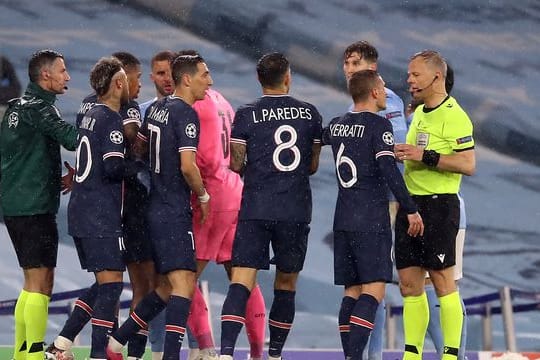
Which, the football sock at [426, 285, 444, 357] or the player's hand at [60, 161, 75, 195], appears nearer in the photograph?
the player's hand at [60, 161, 75, 195]

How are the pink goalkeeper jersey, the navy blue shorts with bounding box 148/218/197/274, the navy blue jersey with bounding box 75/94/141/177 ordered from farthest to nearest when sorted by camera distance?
the pink goalkeeper jersey < the navy blue jersey with bounding box 75/94/141/177 < the navy blue shorts with bounding box 148/218/197/274

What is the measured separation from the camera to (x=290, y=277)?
7172 millimetres

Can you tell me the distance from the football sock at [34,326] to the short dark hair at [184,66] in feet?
4.96

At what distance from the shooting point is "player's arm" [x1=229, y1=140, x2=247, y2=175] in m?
7.07

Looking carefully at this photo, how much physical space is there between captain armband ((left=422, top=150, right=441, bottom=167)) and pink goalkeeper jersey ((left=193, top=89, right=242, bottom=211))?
1.22 m

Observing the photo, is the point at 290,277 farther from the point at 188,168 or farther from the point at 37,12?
the point at 37,12

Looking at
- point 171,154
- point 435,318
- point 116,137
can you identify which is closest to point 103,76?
point 116,137

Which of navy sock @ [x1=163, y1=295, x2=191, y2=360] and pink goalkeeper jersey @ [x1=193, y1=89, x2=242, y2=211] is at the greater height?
pink goalkeeper jersey @ [x1=193, y1=89, x2=242, y2=211]

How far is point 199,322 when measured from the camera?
298 inches

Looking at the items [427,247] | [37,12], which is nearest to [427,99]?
[427,247]

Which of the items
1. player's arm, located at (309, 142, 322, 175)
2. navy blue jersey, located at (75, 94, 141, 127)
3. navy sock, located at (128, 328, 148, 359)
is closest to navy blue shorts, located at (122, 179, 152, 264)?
navy blue jersey, located at (75, 94, 141, 127)

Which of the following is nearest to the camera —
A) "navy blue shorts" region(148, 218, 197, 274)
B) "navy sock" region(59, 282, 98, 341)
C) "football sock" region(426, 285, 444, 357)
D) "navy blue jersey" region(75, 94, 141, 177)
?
"navy blue shorts" region(148, 218, 197, 274)

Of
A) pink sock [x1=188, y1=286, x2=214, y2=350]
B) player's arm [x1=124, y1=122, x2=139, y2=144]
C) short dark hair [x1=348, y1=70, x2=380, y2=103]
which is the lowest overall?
pink sock [x1=188, y1=286, x2=214, y2=350]

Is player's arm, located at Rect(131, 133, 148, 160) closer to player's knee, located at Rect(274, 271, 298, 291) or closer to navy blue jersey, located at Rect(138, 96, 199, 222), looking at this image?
navy blue jersey, located at Rect(138, 96, 199, 222)
